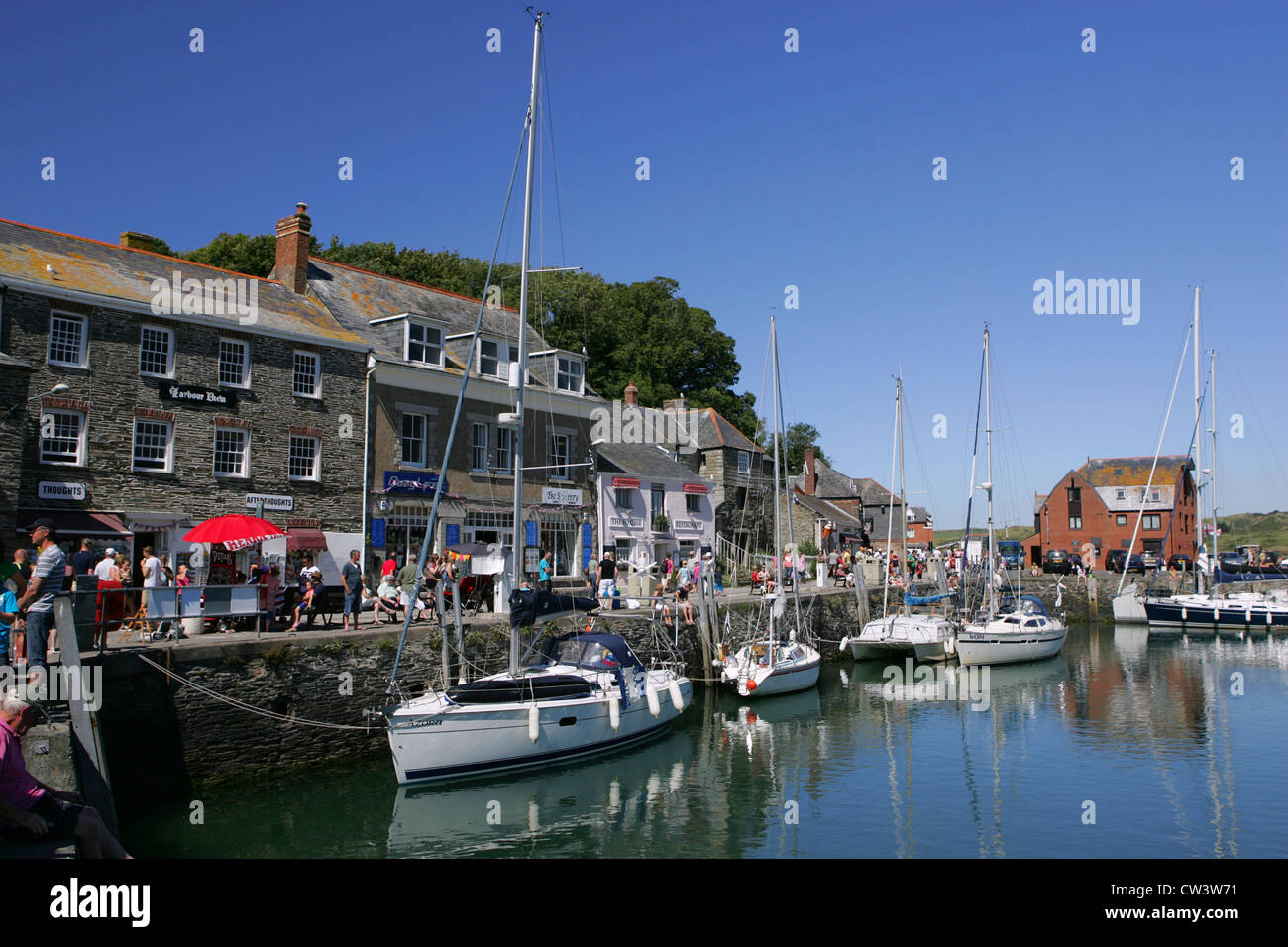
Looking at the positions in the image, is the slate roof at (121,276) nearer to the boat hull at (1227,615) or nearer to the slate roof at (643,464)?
the slate roof at (643,464)

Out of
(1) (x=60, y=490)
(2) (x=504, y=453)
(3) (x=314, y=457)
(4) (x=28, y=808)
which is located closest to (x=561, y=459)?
(2) (x=504, y=453)

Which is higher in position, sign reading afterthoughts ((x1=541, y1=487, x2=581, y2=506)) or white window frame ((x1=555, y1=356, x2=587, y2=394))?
white window frame ((x1=555, y1=356, x2=587, y2=394))

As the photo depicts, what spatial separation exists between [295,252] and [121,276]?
20.3ft

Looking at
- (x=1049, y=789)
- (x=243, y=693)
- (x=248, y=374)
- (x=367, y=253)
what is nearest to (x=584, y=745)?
(x=243, y=693)

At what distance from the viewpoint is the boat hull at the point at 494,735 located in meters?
16.5

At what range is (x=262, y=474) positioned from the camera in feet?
85.5

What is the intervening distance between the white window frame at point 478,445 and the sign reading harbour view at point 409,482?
78.4 inches

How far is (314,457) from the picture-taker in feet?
89.5

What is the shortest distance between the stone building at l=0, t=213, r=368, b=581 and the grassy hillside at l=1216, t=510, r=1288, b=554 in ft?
425

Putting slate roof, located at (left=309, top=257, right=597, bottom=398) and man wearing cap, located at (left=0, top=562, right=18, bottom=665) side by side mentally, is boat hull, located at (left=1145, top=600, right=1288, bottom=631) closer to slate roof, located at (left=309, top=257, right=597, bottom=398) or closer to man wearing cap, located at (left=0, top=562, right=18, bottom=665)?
slate roof, located at (left=309, top=257, right=597, bottom=398)

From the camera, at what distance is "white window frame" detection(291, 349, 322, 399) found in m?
27.1

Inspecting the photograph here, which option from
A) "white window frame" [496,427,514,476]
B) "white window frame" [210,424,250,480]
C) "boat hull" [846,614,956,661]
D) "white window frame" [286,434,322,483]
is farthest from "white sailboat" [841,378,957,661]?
"white window frame" [210,424,250,480]
